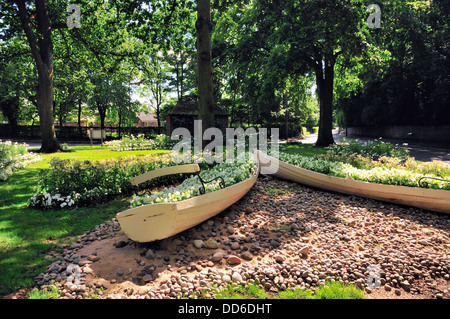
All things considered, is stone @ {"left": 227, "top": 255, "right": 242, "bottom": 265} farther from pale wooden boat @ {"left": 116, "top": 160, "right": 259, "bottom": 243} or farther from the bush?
the bush

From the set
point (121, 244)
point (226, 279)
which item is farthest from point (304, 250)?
point (121, 244)

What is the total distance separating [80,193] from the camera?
602 centimetres

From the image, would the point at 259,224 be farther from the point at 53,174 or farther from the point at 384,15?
the point at 384,15

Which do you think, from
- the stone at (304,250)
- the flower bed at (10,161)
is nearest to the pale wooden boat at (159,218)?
the stone at (304,250)

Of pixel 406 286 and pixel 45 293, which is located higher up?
pixel 45 293

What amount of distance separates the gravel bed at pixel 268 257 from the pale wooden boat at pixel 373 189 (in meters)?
0.32

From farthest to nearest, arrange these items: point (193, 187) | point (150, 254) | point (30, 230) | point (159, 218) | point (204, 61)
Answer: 1. point (204, 61)
2. point (193, 187)
3. point (30, 230)
4. point (150, 254)
5. point (159, 218)

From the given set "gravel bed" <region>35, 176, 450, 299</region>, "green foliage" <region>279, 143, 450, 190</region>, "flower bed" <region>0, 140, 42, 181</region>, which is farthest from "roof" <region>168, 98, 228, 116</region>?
"gravel bed" <region>35, 176, 450, 299</region>

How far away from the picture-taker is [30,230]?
4527 mm

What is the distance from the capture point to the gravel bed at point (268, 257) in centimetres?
319

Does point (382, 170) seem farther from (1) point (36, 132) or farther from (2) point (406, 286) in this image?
(1) point (36, 132)

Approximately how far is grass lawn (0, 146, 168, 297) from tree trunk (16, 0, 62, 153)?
9187mm

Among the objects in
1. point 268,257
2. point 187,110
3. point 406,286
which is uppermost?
point 187,110

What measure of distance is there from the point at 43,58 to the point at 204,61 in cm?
1149
